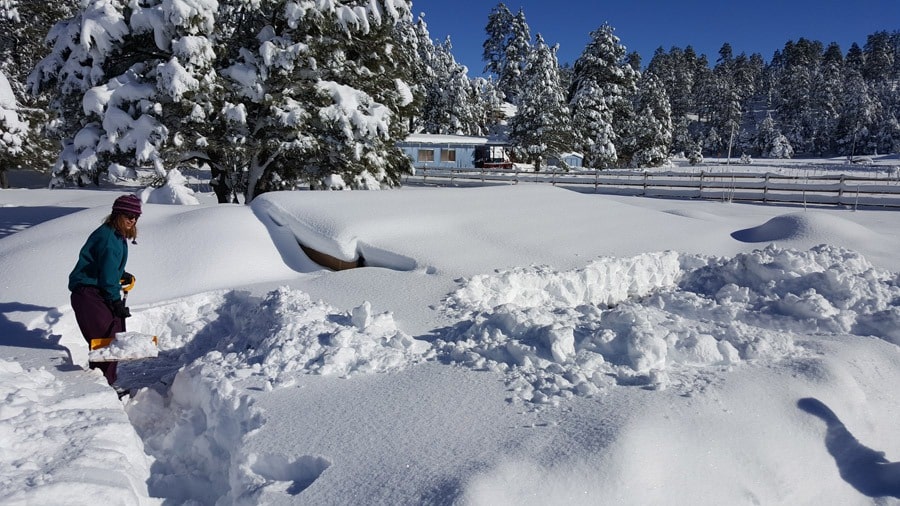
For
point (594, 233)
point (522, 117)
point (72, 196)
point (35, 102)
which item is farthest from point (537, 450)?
point (522, 117)

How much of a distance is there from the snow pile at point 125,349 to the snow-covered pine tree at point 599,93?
37048 millimetres

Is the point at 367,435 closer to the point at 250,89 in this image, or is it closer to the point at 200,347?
the point at 200,347

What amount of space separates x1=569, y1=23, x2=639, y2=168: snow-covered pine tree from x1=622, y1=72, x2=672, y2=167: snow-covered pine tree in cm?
294

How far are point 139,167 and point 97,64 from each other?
2.22 m

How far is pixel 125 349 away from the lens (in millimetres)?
4211

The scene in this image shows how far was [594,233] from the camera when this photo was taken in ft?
27.9

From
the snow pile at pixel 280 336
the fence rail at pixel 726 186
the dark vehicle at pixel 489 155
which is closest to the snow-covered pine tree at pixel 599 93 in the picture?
the dark vehicle at pixel 489 155

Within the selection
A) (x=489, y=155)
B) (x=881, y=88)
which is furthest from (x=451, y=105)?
(x=881, y=88)

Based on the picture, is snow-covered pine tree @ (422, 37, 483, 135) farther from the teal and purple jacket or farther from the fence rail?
the teal and purple jacket

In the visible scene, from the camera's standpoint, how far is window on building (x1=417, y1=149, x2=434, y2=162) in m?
38.8

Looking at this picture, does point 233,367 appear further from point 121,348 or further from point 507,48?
point 507,48

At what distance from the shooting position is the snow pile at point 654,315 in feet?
13.0

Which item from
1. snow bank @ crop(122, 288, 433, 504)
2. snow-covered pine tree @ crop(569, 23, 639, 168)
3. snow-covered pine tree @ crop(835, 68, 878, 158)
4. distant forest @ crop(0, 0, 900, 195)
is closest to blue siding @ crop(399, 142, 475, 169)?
snow-covered pine tree @ crop(569, 23, 639, 168)

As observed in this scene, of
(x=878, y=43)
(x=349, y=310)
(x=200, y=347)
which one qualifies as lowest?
(x=200, y=347)
